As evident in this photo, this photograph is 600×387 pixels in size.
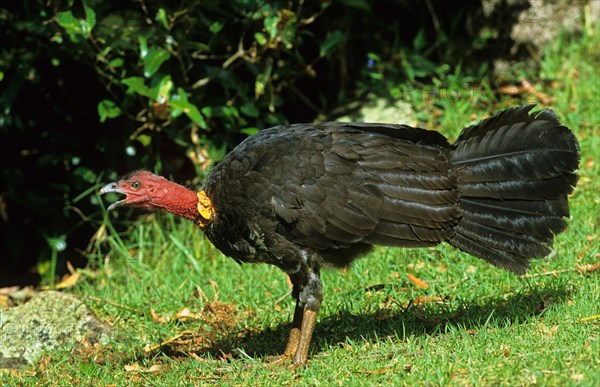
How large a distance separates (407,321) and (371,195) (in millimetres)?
1020

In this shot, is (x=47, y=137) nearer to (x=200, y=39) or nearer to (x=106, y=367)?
(x=200, y=39)

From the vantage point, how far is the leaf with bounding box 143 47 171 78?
259 inches

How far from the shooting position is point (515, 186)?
4.86 m

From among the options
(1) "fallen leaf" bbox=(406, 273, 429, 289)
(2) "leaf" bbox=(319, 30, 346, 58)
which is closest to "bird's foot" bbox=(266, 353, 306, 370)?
(1) "fallen leaf" bbox=(406, 273, 429, 289)

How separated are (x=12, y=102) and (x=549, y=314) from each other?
4777 mm

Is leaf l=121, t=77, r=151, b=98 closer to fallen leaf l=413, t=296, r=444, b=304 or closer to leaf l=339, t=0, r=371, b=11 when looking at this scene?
leaf l=339, t=0, r=371, b=11

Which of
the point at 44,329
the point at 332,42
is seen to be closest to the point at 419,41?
the point at 332,42

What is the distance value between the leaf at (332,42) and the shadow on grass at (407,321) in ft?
9.88

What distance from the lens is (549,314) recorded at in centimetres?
483

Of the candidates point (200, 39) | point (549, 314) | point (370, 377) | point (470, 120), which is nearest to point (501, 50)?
point (470, 120)

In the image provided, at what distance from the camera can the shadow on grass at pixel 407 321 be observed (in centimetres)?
501

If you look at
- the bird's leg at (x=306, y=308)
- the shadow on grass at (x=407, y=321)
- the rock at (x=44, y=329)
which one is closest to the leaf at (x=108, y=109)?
the rock at (x=44, y=329)

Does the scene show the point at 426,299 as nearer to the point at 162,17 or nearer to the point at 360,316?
the point at 360,316

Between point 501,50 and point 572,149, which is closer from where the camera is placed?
point 572,149
